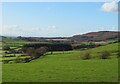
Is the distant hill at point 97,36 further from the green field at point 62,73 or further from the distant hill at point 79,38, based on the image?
the green field at point 62,73

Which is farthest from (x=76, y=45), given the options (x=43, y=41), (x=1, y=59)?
(x=1, y=59)

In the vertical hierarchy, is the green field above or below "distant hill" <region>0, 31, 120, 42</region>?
below

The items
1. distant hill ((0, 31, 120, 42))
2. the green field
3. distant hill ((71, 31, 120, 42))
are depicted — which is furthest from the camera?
distant hill ((71, 31, 120, 42))

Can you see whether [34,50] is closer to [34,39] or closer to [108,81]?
[34,39]

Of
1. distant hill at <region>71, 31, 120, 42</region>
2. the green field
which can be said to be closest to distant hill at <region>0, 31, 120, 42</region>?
distant hill at <region>71, 31, 120, 42</region>

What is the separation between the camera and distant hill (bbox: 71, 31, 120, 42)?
49306mm

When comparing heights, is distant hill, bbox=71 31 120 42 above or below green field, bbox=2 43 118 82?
above

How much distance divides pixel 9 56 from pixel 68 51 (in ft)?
36.1

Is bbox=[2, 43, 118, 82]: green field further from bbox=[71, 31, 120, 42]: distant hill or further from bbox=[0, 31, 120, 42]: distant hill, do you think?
bbox=[71, 31, 120, 42]: distant hill

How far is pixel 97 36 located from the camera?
174 ft

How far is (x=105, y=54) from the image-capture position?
110ft

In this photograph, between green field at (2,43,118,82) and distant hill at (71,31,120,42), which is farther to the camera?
distant hill at (71,31,120,42)

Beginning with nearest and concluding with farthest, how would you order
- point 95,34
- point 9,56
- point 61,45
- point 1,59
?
1. point 1,59
2. point 9,56
3. point 61,45
4. point 95,34

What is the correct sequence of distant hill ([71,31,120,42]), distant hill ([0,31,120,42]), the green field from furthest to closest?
distant hill ([71,31,120,42]) < distant hill ([0,31,120,42]) < the green field
